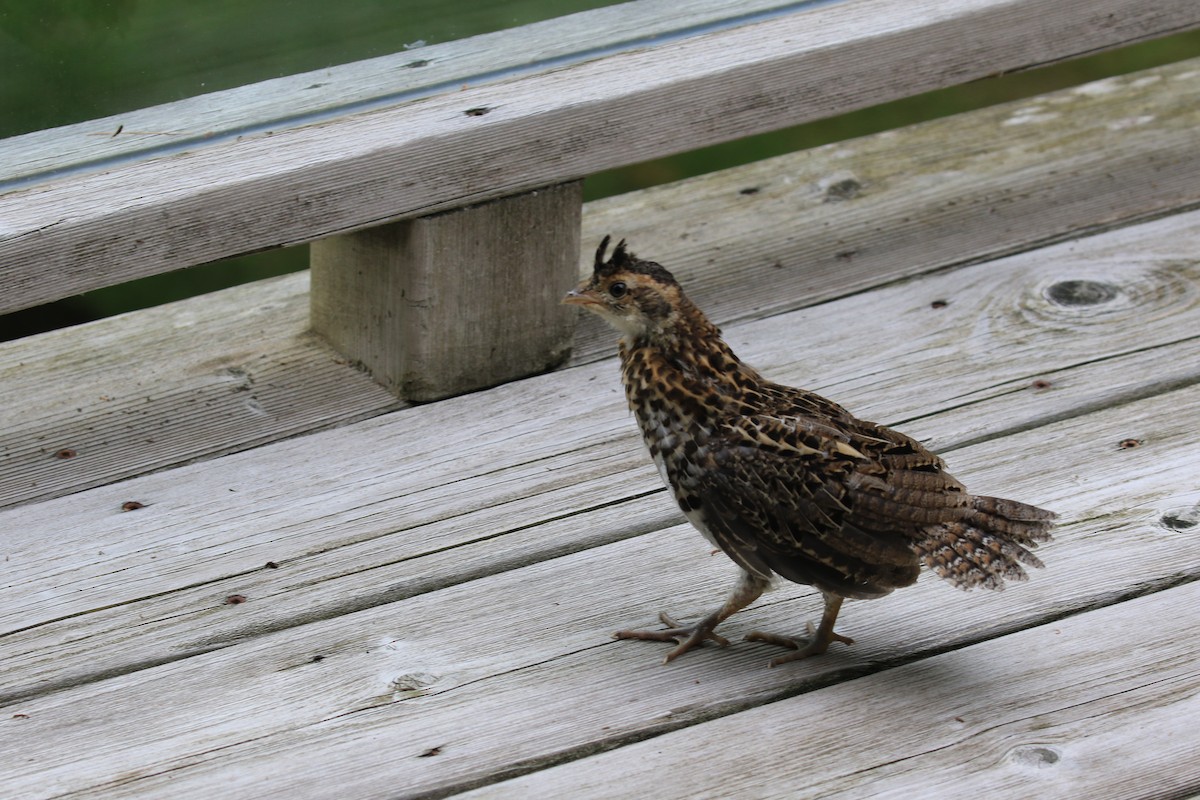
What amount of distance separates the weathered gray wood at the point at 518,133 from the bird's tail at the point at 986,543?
1287mm

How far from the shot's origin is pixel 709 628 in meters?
3.15

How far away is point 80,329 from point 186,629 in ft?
4.15

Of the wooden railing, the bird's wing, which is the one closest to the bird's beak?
the bird's wing

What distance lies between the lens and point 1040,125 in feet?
16.6

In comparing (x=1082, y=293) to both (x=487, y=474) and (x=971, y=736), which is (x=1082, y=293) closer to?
(x=487, y=474)

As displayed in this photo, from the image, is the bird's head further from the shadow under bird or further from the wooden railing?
the wooden railing

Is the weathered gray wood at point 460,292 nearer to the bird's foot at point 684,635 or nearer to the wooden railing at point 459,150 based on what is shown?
the wooden railing at point 459,150

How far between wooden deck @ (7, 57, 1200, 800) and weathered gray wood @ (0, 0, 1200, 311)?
0.49 meters

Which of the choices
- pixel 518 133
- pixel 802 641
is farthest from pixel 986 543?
pixel 518 133

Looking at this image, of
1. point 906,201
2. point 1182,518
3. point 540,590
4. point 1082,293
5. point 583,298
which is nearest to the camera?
point 583,298

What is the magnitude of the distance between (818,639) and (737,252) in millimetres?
1602

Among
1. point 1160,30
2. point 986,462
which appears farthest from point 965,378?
point 1160,30

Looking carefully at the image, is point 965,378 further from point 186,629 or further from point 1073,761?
point 186,629

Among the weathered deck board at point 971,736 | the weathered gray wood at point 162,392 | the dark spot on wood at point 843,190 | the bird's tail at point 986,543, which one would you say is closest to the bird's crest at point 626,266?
the bird's tail at point 986,543
